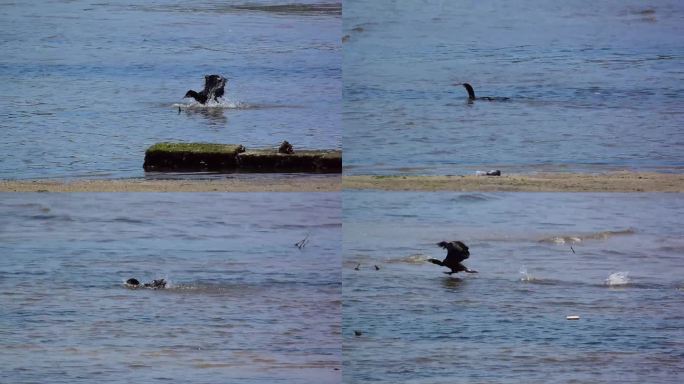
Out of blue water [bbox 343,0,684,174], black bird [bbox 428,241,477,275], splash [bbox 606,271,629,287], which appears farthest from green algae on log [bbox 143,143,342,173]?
splash [bbox 606,271,629,287]

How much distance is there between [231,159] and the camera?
17.9ft

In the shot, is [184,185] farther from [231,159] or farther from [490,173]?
[490,173]

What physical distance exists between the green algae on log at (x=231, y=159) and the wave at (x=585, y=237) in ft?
2.94

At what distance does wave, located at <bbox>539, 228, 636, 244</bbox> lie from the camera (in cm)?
546

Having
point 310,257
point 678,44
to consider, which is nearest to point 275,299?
point 310,257

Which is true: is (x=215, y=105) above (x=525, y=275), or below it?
above

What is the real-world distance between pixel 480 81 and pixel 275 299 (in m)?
1.20

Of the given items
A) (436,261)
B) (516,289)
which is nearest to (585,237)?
(516,289)

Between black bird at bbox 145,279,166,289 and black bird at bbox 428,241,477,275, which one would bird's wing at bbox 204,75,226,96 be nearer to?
black bird at bbox 145,279,166,289

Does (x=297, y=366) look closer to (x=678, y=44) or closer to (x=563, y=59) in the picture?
(x=563, y=59)

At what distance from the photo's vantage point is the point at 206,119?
5484 mm

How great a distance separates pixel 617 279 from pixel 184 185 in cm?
175

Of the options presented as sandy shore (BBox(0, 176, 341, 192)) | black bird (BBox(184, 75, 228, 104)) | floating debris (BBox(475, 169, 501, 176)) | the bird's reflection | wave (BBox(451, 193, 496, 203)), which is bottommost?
wave (BBox(451, 193, 496, 203))

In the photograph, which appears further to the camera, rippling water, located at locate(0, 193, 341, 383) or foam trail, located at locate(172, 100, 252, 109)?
foam trail, located at locate(172, 100, 252, 109)
